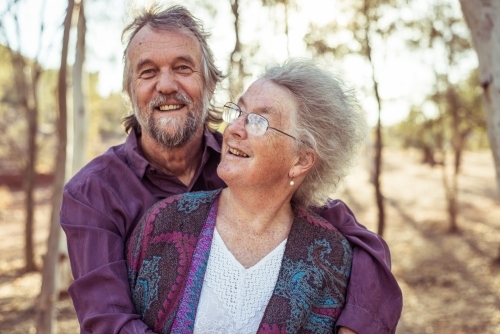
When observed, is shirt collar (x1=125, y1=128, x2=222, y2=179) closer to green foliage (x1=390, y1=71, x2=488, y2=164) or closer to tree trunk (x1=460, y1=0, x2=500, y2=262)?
tree trunk (x1=460, y1=0, x2=500, y2=262)

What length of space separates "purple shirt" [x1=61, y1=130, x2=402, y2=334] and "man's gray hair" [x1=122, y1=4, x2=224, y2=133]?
51 cm

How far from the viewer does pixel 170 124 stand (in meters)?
2.66

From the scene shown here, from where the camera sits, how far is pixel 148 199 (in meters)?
2.50

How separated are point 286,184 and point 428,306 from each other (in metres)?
8.48

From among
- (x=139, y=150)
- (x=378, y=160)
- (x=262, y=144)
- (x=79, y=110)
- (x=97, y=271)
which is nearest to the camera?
(x=97, y=271)

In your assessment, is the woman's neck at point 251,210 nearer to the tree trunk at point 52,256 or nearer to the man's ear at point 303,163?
the man's ear at point 303,163

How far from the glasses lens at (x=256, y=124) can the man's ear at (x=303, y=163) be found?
0.23 metres

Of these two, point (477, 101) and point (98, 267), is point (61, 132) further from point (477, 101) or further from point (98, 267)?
point (477, 101)

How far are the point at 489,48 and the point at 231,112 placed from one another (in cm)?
143

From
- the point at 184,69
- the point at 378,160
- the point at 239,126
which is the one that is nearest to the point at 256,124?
the point at 239,126

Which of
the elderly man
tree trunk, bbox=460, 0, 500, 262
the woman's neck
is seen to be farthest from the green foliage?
the woman's neck

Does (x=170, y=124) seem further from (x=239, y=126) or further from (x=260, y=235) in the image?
(x=260, y=235)

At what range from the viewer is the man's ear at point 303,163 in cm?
231

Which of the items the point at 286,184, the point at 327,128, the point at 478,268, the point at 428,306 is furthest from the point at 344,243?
the point at 478,268
